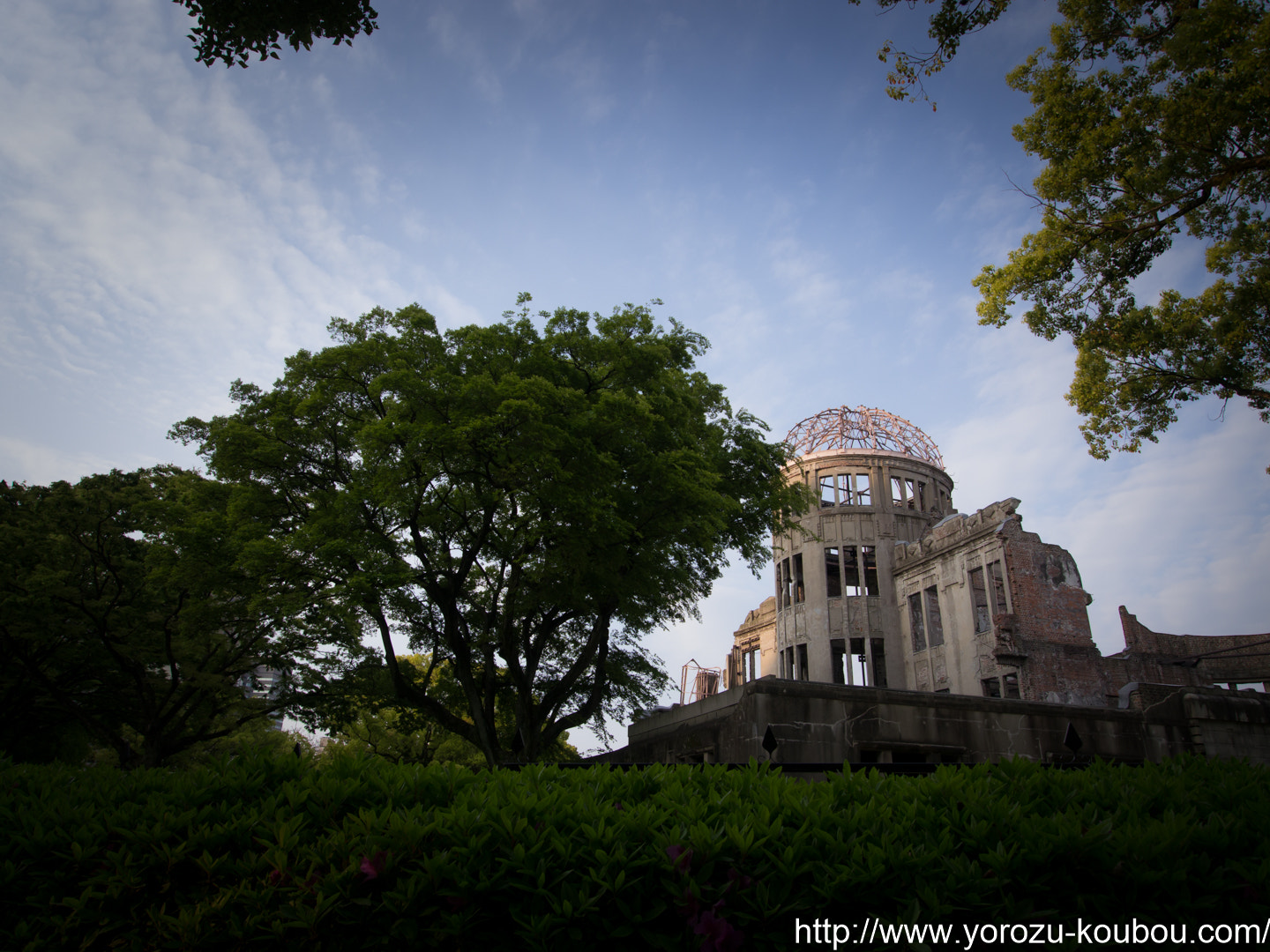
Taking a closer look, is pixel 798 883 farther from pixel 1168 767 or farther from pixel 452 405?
pixel 452 405

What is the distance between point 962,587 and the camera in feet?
98.5

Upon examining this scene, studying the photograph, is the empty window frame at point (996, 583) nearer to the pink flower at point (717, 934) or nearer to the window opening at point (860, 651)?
the window opening at point (860, 651)

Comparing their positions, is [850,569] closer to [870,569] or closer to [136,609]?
[870,569]

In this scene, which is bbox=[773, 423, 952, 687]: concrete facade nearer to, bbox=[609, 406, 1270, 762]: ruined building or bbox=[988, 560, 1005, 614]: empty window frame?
bbox=[609, 406, 1270, 762]: ruined building

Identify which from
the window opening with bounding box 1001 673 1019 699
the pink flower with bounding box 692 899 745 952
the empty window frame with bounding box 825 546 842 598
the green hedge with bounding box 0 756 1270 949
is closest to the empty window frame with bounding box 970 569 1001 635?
the window opening with bounding box 1001 673 1019 699

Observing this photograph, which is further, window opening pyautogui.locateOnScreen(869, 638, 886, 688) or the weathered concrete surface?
window opening pyautogui.locateOnScreen(869, 638, 886, 688)

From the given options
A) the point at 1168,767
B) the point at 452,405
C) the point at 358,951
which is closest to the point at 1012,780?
the point at 1168,767

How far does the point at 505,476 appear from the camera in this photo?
55.6ft

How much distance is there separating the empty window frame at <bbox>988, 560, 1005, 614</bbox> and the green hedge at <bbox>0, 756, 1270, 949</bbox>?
2615 cm

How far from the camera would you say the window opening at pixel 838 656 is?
3527cm

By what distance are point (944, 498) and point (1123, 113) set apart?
85.0 feet

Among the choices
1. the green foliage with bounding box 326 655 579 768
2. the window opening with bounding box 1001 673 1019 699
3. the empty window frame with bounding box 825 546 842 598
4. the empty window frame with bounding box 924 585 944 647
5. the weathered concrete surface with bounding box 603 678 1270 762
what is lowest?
the weathered concrete surface with bounding box 603 678 1270 762

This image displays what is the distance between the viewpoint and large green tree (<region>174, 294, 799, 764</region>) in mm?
16594

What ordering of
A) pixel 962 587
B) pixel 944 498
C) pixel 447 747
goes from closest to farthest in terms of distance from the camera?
pixel 962 587 < pixel 447 747 < pixel 944 498
